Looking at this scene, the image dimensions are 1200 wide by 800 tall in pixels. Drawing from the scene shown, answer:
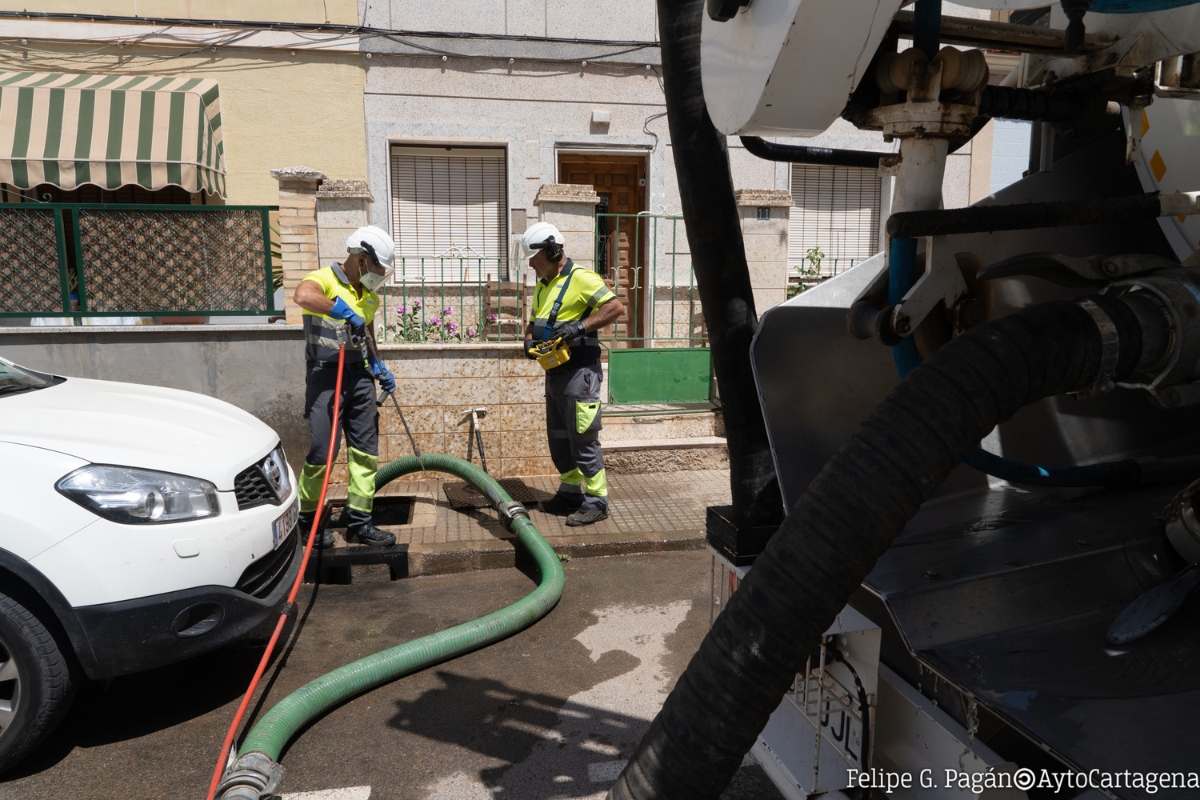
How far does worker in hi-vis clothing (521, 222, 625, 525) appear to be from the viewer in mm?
5473

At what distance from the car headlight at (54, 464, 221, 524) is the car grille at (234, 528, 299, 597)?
0.99 feet

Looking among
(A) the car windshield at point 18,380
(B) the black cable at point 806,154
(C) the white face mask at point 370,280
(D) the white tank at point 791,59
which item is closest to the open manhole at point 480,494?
(C) the white face mask at point 370,280

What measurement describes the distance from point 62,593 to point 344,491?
332 cm

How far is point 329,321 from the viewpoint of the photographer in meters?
4.96

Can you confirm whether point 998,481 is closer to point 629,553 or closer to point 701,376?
point 629,553

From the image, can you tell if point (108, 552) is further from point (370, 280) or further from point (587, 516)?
point (587, 516)

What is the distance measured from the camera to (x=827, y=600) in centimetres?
132

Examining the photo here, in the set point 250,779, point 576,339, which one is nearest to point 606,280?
point 576,339

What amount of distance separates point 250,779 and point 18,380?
227 cm

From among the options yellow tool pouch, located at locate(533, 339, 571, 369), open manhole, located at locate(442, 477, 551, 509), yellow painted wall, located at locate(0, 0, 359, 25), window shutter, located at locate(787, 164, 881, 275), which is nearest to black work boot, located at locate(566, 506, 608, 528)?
open manhole, located at locate(442, 477, 551, 509)

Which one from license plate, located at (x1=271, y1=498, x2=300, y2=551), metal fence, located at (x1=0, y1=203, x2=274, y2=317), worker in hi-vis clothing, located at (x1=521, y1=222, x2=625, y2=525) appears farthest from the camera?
metal fence, located at (x1=0, y1=203, x2=274, y2=317)

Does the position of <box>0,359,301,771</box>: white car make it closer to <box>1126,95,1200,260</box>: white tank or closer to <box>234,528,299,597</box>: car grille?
<box>234,528,299,597</box>: car grille

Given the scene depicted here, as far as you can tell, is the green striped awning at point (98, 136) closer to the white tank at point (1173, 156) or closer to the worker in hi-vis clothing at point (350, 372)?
the worker in hi-vis clothing at point (350, 372)

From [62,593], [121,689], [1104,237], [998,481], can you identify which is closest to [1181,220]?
[1104,237]
